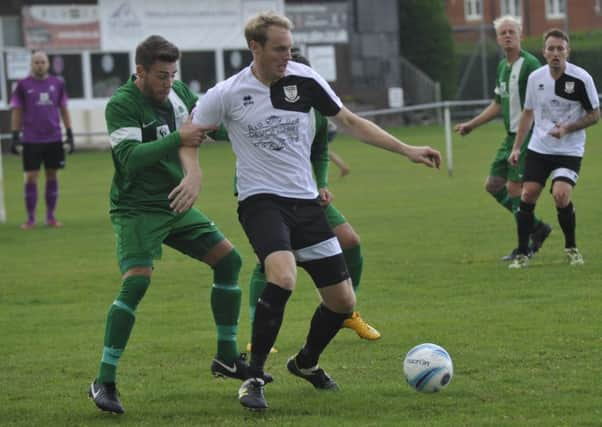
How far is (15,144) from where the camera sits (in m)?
17.7

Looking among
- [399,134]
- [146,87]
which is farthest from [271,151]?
[399,134]

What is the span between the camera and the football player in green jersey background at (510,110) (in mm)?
12188

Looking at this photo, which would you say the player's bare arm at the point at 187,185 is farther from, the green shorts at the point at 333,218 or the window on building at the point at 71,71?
the window on building at the point at 71,71

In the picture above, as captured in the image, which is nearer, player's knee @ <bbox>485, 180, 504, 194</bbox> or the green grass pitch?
the green grass pitch

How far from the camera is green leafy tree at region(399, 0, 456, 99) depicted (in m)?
49.2

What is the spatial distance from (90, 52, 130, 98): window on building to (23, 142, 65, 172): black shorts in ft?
80.7

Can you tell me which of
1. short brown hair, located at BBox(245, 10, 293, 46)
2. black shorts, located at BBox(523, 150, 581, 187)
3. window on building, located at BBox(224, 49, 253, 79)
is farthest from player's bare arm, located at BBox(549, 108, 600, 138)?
window on building, located at BBox(224, 49, 253, 79)

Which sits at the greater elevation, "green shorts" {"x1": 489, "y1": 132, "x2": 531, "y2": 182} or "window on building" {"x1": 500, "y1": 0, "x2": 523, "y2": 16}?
"window on building" {"x1": 500, "y1": 0, "x2": 523, "y2": 16}

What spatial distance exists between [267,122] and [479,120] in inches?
237

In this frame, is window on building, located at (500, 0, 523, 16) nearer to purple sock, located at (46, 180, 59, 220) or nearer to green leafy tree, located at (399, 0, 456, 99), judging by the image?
green leafy tree, located at (399, 0, 456, 99)

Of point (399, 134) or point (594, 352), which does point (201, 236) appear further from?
point (399, 134)

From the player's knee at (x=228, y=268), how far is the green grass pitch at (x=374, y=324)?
61 centimetres

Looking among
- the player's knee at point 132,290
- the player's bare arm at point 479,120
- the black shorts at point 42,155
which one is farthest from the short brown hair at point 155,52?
the black shorts at point 42,155

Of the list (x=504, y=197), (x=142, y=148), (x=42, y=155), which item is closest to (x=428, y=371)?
(x=142, y=148)
